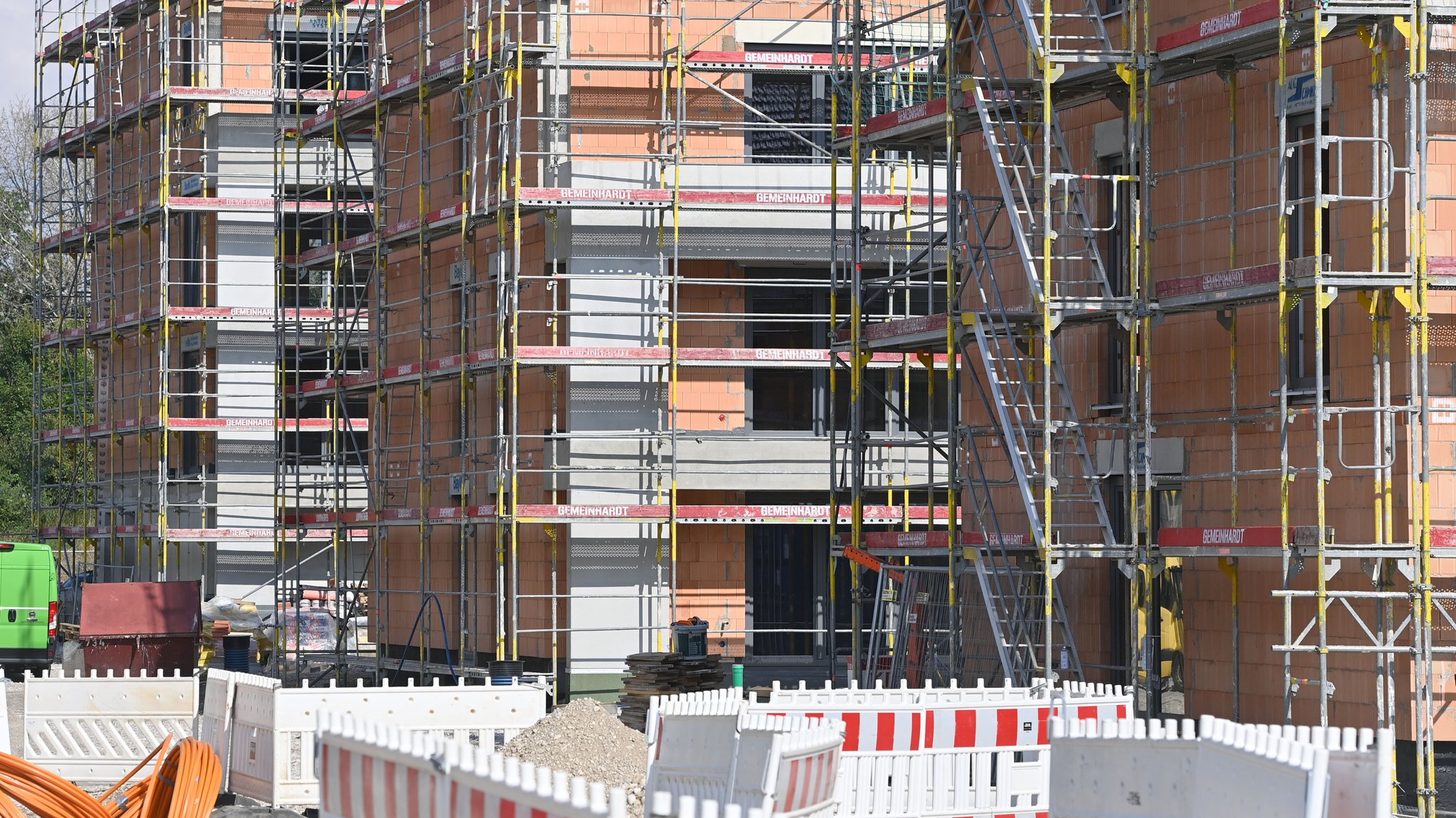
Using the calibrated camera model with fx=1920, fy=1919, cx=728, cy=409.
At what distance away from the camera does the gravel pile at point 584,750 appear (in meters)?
15.4

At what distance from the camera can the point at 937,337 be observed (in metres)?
17.8

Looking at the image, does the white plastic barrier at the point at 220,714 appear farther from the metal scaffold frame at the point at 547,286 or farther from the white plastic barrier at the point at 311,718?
the metal scaffold frame at the point at 547,286

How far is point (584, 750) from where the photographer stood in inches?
619

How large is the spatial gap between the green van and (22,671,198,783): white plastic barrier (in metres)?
11.3

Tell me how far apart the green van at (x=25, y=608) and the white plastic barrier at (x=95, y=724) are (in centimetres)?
1128

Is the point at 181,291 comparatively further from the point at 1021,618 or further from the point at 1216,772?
the point at 1216,772

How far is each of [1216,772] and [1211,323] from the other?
30.4ft

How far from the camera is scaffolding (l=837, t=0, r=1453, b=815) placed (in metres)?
14.2

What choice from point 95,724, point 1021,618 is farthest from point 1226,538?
point 95,724

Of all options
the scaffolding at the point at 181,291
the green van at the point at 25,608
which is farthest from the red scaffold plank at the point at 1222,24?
the scaffolding at the point at 181,291

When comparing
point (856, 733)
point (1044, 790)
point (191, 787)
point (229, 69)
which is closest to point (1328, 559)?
point (1044, 790)

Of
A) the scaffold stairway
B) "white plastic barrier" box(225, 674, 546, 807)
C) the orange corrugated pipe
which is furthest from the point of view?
the scaffold stairway

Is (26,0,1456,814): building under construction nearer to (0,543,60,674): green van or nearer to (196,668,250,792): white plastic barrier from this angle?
(0,543,60,674): green van

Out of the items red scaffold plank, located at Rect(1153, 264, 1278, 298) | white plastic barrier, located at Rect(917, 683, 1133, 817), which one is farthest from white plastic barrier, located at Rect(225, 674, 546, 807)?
red scaffold plank, located at Rect(1153, 264, 1278, 298)
